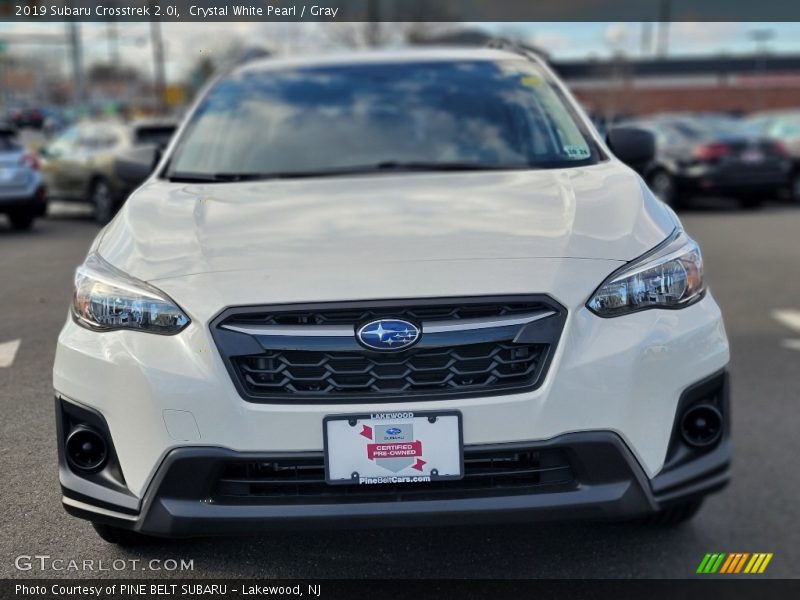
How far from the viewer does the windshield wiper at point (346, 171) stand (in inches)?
141

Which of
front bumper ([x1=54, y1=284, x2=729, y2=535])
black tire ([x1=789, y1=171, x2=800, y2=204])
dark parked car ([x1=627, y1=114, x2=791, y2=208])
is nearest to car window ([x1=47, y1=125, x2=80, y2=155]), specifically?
dark parked car ([x1=627, y1=114, x2=791, y2=208])

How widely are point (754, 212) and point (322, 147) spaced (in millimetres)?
12011

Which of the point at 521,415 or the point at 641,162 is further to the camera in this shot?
the point at 641,162

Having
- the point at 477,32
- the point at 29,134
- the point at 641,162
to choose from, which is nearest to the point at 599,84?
the point at 477,32

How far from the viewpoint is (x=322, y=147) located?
382 centimetres

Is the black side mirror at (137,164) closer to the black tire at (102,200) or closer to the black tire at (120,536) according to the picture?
the black tire at (120,536)

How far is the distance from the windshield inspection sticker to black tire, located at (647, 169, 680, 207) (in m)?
11.4

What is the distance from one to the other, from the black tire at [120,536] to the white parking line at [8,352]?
0.80 metres

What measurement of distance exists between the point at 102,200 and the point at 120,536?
8.46 m

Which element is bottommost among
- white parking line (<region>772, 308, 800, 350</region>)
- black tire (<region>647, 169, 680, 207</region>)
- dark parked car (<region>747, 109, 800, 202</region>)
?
black tire (<region>647, 169, 680, 207</region>)

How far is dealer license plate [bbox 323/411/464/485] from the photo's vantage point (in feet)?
7.84

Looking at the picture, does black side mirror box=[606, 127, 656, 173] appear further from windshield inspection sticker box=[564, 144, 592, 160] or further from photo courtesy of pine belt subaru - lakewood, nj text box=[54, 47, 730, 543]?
photo courtesy of pine belt subaru - lakewood, nj text box=[54, 47, 730, 543]

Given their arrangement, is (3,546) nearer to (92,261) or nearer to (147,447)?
(147,447)

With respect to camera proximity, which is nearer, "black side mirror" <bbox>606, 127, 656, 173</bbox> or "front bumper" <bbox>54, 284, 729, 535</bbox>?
"front bumper" <bbox>54, 284, 729, 535</bbox>
